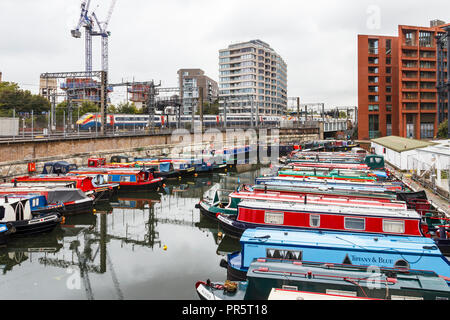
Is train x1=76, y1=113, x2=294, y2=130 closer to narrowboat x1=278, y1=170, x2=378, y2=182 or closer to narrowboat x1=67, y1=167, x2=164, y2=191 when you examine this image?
narrowboat x1=67, y1=167, x2=164, y2=191

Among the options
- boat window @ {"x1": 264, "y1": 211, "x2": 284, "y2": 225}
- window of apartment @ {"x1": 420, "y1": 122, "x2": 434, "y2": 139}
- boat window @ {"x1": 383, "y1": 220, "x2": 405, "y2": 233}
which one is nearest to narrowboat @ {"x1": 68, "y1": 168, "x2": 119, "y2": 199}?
boat window @ {"x1": 264, "y1": 211, "x2": 284, "y2": 225}

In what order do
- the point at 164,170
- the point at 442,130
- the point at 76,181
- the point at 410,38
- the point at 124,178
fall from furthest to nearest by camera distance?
the point at 410,38
the point at 442,130
the point at 164,170
the point at 124,178
the point at 76,181

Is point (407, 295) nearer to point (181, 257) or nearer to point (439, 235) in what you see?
point (439, 235)

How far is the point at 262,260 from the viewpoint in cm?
993

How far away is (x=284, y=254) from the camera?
10570 mm

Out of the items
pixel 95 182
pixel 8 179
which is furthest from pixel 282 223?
pixel 8 179

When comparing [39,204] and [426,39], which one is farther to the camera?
[426,39]

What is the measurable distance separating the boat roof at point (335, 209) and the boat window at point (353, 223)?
0.22 metres

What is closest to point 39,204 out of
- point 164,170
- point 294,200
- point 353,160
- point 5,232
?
point 5,232

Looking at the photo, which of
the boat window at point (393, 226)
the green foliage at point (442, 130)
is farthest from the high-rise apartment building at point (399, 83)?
the boat window at point (393, 226)

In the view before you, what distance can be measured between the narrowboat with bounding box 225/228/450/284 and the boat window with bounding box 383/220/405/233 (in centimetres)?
248

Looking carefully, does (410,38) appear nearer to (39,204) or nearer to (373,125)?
(373,125)

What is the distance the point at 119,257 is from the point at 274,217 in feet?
24.1
